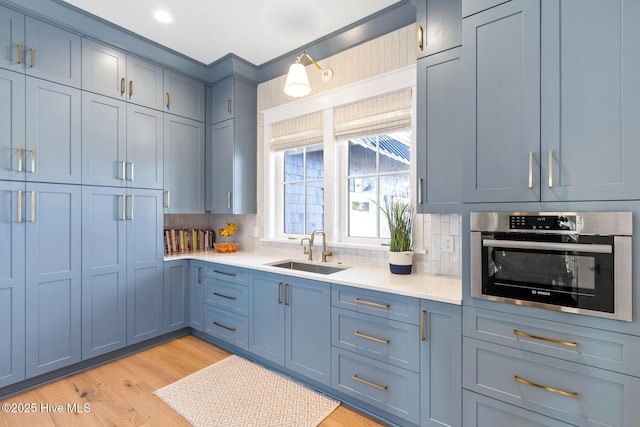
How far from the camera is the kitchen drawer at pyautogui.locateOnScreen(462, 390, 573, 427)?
1.45 meters

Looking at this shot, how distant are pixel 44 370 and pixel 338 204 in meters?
2.64

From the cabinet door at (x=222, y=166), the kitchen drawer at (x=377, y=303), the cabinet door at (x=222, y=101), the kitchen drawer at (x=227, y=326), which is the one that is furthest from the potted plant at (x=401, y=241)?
the cabinet door at (x=222, y=101)

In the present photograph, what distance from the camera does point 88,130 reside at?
102 inches

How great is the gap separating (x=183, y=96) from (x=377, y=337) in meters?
3.04

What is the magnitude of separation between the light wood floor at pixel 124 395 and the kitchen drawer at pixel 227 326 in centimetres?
18

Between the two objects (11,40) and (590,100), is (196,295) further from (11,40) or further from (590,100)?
(590,100)

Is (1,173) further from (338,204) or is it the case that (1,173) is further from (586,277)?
(586,277)

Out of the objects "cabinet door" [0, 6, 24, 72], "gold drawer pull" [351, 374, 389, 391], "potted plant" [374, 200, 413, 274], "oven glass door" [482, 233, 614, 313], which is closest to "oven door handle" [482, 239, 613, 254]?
"oven glass door" [482, 233, 614, 313]

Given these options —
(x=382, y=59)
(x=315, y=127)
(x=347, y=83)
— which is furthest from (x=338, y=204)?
(x=382, y=59)

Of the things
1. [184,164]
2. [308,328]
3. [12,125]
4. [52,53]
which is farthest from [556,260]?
[52,53]

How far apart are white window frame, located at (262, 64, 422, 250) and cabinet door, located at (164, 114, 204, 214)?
29.2 inches

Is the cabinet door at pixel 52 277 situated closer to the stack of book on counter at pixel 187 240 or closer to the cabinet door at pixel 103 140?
the cabinet door at pixel 103 140

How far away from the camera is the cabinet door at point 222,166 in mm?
3371

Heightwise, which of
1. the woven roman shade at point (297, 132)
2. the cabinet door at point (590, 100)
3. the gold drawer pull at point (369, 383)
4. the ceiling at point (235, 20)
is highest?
the ceiling at point (235, 20)
